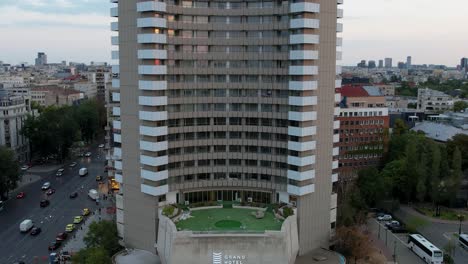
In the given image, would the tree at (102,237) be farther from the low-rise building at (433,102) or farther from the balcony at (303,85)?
the low-rise building at (433,102)

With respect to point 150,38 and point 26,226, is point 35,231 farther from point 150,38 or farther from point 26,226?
point 150,38

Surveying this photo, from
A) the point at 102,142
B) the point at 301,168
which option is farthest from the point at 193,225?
the point at 102,142

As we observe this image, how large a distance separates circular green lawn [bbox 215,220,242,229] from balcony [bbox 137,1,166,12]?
26.9 meters

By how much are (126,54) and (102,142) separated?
4202 inches

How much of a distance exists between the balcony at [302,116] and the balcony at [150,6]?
816 inches

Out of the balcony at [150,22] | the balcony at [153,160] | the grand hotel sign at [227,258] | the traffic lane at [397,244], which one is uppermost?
the balcony at [150,22]

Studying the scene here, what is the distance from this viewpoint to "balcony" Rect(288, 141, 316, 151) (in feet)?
185

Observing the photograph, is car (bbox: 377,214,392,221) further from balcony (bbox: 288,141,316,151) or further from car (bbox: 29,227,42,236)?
car (bbox: 29,227,42,236)

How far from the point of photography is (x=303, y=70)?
2184 inches

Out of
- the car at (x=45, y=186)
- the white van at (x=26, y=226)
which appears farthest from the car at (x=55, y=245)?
the car at (x=45, y=186)

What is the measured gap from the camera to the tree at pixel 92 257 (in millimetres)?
50822

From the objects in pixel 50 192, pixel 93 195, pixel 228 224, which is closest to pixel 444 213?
pixel 228 224

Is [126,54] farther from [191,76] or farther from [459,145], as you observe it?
[459,145]

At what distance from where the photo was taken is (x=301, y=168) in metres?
57.2
